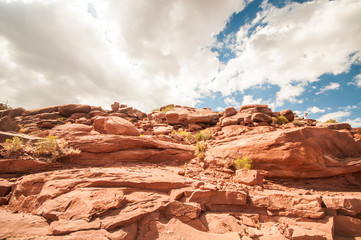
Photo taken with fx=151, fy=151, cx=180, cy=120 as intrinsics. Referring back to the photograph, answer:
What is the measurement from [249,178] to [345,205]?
7.70ft

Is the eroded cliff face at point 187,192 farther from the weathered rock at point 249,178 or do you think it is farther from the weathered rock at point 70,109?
the weathered rock at point 70,109

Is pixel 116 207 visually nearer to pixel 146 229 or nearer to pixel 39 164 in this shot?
pixel 146 229

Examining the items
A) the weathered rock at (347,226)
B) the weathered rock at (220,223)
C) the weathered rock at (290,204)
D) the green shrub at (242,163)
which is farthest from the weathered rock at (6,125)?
the weathered rock at (347,226)

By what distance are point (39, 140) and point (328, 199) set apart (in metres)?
9.57

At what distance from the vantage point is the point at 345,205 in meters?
4.03

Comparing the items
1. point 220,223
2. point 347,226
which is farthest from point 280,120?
point 220,223

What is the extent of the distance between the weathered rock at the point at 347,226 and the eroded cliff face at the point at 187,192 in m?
0.02

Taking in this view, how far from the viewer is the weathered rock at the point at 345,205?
3.98 metres

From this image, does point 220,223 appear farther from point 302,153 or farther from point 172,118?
point 172,118

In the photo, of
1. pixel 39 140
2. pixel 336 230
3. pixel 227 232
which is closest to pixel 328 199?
pixel 336 230

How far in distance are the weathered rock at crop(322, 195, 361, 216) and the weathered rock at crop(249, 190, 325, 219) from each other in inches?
14.8

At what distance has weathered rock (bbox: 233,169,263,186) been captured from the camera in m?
5.05

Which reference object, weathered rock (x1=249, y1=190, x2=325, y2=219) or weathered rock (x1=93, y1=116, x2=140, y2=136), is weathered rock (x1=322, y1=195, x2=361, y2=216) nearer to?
weathered rock (x1=249, y1=190, x2=325, y2=219)

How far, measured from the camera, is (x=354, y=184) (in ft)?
17.9
